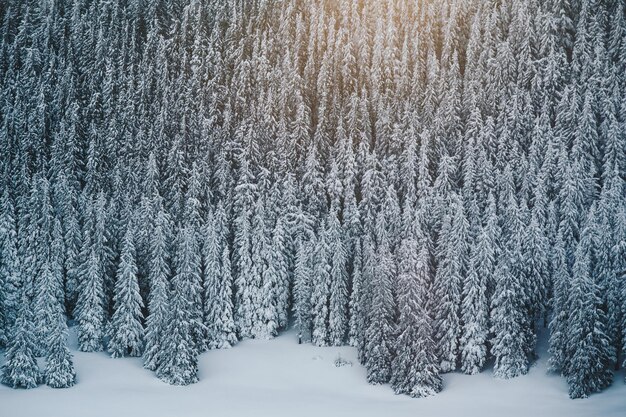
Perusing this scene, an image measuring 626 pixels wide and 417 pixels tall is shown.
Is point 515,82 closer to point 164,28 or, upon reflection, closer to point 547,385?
point 547,385

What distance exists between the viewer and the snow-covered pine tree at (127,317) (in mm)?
67000

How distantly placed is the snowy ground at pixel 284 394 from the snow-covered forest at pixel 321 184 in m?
1.68

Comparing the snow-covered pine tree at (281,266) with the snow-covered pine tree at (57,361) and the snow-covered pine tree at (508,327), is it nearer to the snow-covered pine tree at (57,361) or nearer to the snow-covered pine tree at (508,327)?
the snow-covered pine tree at (57,361)

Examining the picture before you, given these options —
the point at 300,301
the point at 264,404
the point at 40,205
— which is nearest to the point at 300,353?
the point at 300,301

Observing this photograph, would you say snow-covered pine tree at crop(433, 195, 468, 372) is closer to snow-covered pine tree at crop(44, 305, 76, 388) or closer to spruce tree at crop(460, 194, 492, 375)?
spruce tree at crop(460, 194, 492, 375)

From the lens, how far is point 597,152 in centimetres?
7506

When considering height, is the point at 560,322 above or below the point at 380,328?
above

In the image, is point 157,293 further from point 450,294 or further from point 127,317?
point 450,294

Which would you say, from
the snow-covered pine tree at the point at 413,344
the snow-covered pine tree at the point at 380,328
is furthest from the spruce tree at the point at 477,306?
the snow-covered pine tree at the point at 380,328

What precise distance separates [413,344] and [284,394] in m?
11.8

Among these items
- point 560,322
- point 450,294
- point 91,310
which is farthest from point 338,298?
point 91,310

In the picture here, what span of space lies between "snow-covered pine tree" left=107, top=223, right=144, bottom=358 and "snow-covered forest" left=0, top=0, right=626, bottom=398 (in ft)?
0.86

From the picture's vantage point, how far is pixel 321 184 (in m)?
80.0

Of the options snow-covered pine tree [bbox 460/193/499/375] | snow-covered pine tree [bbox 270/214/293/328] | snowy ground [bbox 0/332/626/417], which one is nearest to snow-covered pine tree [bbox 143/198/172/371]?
snowy ground [bbox 0/332/626/417]
